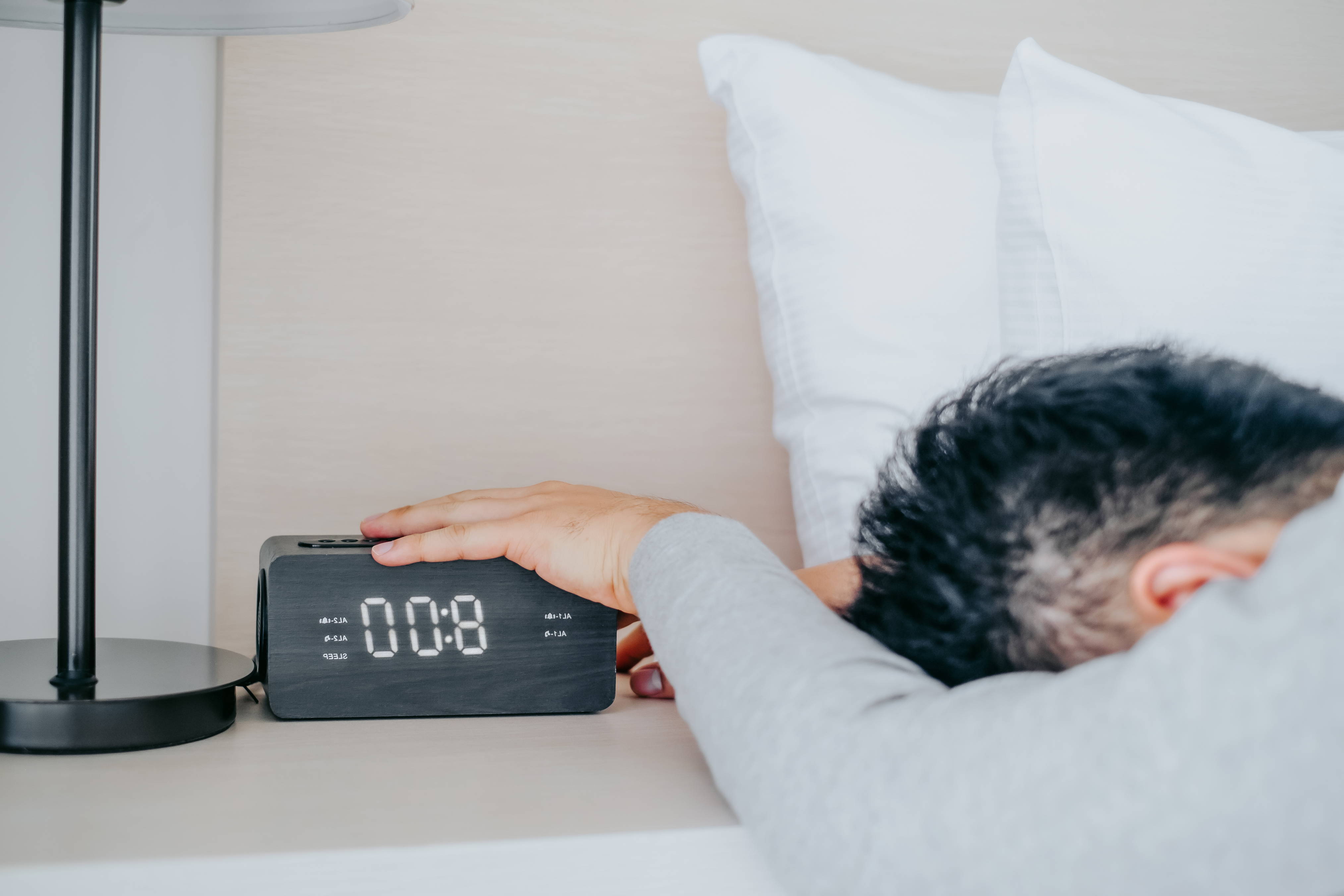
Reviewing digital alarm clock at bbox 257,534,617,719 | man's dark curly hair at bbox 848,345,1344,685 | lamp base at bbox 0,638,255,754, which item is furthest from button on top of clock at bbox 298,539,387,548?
man's dark curly hair at bbox 848,345,1344,685

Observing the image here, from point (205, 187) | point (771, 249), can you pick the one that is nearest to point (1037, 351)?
point (771, 249)

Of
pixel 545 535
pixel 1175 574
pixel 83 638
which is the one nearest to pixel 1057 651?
pixel 1175 574

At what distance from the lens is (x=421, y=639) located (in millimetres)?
714

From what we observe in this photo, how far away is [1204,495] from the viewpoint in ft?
1.45

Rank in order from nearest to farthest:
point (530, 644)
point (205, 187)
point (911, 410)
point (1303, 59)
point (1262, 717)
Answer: point (1262, 717) → point (530, 644) → point (911, 410) → point (205, 187) → point (1303, 59)

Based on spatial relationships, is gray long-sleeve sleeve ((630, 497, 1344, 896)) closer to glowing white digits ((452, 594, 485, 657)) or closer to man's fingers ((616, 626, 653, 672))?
glowing white digits ((452, 594, 485, 657))

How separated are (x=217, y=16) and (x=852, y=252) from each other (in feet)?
2.01

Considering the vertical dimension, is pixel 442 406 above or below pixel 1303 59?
below

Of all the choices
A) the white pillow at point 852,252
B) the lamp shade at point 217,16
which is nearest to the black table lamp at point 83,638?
the lamp shade at point 217,16

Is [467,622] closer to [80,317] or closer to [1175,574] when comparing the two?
[80,317]

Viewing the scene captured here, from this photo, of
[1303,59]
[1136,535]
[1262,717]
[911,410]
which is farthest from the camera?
[1303,59]

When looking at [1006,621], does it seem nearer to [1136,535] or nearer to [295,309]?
A: [1136,535]

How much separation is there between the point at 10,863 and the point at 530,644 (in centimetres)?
37

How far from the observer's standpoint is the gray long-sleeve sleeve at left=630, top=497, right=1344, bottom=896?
1.07ft
